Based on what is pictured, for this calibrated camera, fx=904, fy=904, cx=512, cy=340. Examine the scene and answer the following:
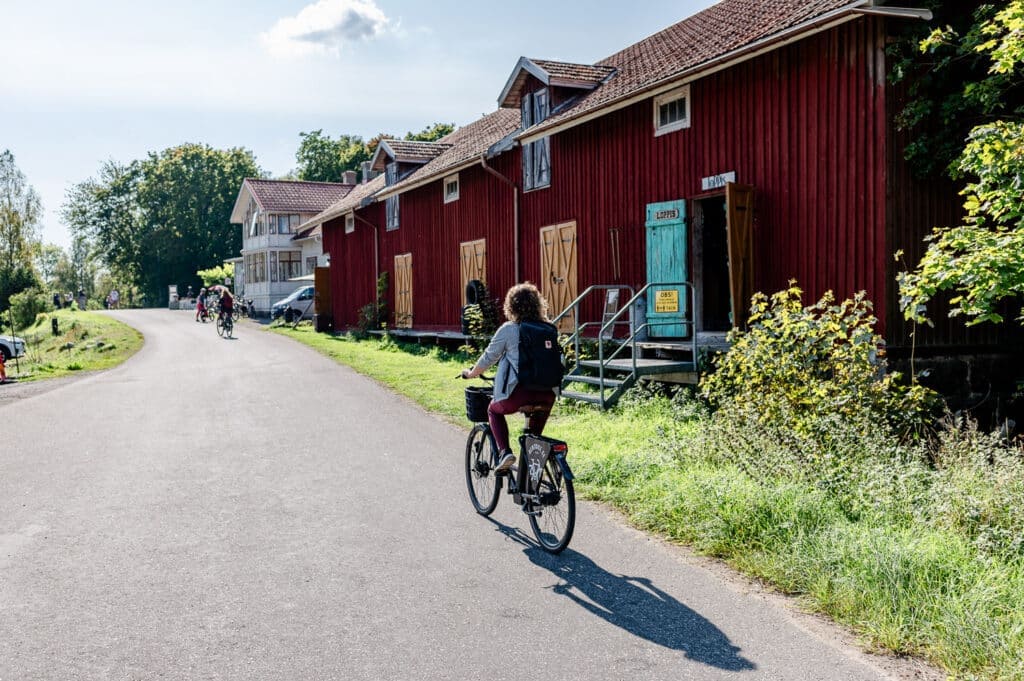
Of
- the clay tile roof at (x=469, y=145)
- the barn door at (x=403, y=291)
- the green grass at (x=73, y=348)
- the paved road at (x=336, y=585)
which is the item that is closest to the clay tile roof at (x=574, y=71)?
the clay tile roof at (x=469, y=145)

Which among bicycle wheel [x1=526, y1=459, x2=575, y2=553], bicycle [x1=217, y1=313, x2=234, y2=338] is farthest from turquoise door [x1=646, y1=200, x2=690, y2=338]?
bicycle [x1=217, y1=313, x2=234, y2=338]

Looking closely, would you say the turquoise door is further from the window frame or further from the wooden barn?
the window frame

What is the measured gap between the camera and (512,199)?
20500 millimetres

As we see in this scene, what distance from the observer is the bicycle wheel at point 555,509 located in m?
5.87

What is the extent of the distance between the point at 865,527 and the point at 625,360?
7.79 m

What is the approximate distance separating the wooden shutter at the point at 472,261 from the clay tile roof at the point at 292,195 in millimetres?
34194

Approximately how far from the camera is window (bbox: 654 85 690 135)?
1438 cm

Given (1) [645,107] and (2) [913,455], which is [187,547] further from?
(1) [645,107]

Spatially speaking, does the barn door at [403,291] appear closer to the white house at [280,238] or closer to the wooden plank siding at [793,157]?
the wooden plank siding at [793,157]

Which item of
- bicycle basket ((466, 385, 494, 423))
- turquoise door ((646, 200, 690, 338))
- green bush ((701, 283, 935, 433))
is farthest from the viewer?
turquoise door ((646, 200, 690, 338))

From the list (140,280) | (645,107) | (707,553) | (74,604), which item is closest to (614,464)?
(707,553)

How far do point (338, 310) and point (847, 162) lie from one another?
25424 millimetres

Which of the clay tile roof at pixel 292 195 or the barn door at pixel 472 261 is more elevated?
the clay tile roof at pixel 292 195

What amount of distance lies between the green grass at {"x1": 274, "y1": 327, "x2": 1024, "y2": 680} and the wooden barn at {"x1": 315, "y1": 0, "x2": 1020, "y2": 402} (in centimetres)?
380
